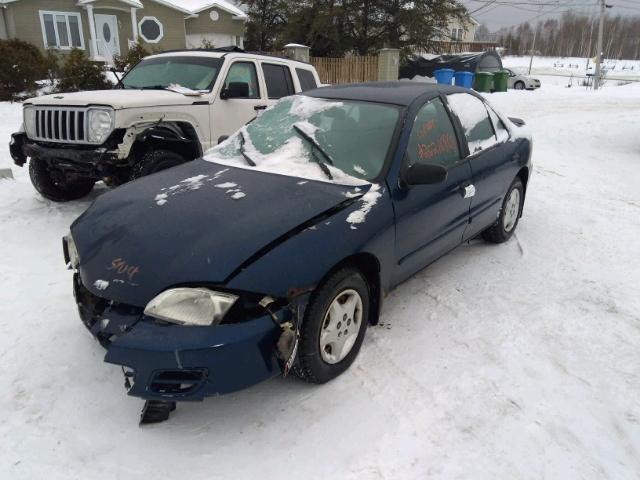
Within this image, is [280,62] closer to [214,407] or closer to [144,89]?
[144,89]

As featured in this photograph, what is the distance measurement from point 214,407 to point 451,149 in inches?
98.9

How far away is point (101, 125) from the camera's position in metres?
4.97

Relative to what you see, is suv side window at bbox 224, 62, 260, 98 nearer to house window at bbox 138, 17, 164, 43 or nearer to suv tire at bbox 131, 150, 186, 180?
suv tire at bbox 131, 150, 186, 180

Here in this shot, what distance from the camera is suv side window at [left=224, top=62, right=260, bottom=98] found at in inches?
247

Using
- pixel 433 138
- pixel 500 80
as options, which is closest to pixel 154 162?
pixel 433 138

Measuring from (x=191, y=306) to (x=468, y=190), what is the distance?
2470 mm

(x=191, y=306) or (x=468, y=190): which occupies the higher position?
(x=468, y=190)

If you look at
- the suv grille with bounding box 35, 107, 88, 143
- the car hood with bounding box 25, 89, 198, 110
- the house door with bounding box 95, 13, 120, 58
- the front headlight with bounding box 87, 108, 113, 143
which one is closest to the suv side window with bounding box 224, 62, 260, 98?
the car hood with bounding box 25, 89, 198, 110

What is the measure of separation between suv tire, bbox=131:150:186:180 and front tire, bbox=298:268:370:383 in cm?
307

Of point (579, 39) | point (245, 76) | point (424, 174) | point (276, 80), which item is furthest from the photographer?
point (579, 39)

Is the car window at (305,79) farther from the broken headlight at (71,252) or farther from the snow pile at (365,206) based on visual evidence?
the broken headlight at (71,252)

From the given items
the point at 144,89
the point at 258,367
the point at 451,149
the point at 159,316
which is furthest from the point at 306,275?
the point at 144,89

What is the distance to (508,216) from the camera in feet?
16.5

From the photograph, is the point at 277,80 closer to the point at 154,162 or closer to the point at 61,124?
the point at 154,162
